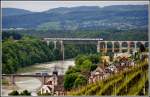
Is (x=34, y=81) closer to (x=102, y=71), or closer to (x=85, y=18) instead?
(x=102, y=71)

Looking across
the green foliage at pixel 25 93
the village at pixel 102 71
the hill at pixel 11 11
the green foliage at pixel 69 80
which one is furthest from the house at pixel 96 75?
the hill at pixel 11 11

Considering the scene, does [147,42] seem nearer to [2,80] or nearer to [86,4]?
[86,4]

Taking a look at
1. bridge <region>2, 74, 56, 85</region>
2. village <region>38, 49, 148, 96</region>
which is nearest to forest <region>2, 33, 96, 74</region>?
bridge <region>2, 74, 56, 85</region>

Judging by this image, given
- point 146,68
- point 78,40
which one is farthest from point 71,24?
point 146,68

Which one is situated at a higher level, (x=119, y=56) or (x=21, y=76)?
(x=119, y=56)

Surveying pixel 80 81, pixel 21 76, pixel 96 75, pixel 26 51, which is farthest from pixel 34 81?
pixel 96 75

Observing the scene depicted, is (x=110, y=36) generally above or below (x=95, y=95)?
above

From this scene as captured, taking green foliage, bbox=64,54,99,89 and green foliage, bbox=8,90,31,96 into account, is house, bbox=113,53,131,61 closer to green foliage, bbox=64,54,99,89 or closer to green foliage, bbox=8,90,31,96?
green foliage, bbox=64,54,99,89

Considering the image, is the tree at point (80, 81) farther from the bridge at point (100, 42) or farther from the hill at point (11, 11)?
the hill at point (11, 11)
